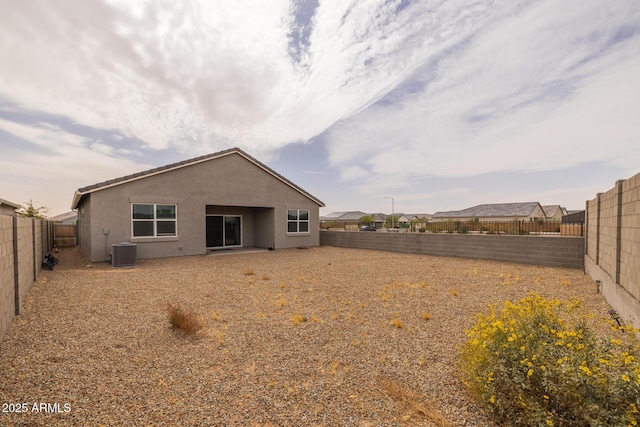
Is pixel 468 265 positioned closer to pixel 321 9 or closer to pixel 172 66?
pixel 321 9

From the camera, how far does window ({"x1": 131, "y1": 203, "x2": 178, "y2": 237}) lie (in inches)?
546

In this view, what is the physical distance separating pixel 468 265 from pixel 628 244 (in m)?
7.82

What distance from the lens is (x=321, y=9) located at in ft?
36.9

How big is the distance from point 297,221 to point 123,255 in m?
10.9

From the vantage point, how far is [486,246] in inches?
569

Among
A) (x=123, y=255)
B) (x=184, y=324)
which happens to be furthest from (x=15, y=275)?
(x=123, y=255)

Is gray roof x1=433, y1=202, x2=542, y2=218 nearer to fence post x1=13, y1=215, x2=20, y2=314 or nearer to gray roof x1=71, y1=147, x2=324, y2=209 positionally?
gray roof x1=71, y1=147, x2=324, y2=209

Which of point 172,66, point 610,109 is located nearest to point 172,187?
point 172,66

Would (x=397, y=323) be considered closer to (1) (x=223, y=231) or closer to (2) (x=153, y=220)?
(2) (x=153, y=220)

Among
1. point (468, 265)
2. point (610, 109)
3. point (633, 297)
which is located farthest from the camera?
point (468, 265)

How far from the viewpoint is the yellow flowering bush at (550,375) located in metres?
2.36

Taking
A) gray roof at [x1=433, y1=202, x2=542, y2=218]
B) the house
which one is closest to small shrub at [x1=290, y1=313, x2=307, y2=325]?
the house

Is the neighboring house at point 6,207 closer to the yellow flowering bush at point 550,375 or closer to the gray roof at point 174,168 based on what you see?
the gray roof at point 174,168

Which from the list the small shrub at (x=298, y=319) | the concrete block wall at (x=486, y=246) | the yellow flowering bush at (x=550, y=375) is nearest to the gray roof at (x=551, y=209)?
the concrete block wall at (x=486, y=246)
